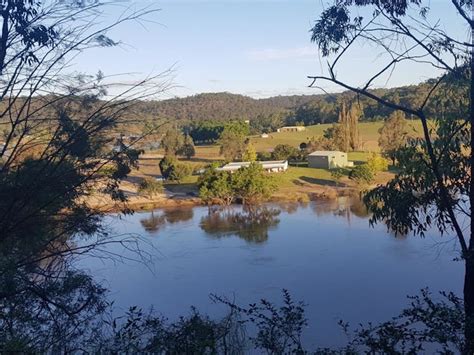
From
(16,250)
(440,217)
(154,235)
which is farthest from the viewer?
(154,235)

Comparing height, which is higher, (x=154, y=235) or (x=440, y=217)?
(x=440, y=217)

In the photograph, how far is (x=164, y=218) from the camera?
1762 centimetres

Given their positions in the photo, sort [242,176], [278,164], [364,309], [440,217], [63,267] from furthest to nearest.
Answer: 1. [278,164]
2. [242,176]
3. [364,309]
4. [440,217]
5. [63,267]

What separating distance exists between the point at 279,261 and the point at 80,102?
903 cm

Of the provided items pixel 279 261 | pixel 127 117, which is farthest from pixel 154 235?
pixel 127 117

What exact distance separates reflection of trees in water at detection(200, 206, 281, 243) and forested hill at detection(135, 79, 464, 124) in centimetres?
337

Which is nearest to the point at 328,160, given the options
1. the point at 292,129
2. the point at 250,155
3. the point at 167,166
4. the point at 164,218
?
the point at 250,155

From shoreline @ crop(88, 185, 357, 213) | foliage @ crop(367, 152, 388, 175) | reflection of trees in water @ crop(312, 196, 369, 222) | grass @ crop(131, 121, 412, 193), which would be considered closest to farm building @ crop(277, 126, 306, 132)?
grass @ crop(131, 121, 412, 193)

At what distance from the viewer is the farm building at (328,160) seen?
2570 cm

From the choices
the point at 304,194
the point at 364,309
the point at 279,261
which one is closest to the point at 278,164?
the point at 304,194

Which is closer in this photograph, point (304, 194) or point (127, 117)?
point (127, 117)

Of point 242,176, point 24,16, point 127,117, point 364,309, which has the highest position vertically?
point 24,16

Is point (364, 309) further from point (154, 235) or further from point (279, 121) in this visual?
point (279, 121)

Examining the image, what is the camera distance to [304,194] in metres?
21.2
